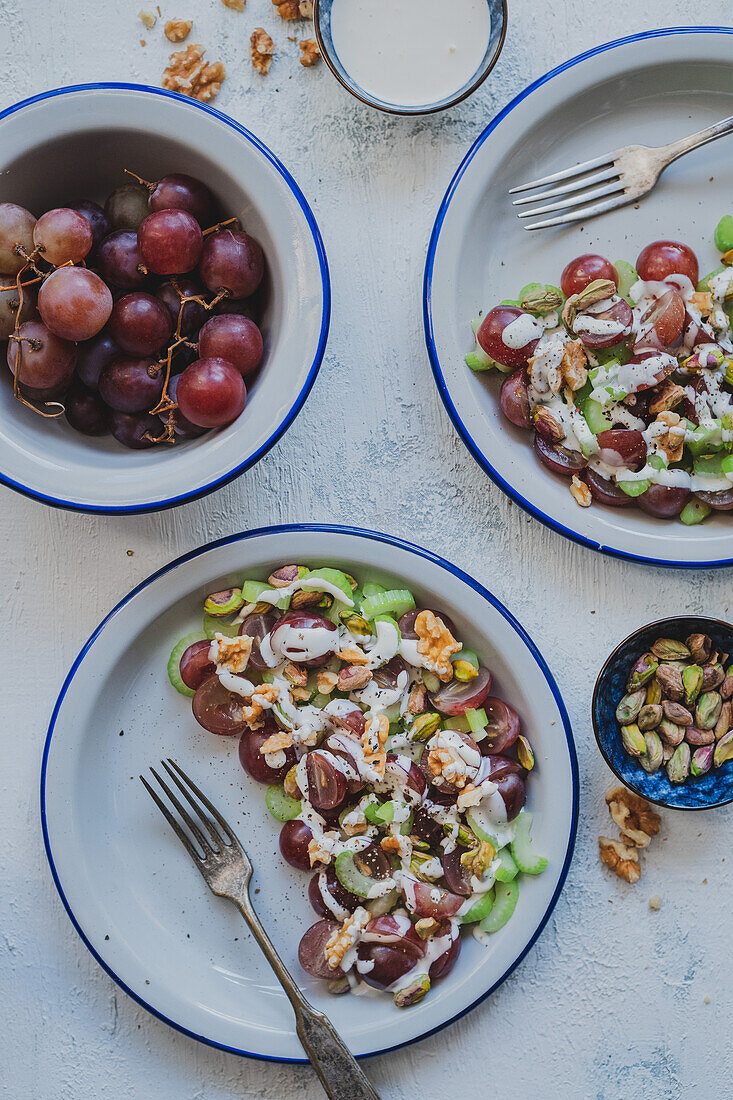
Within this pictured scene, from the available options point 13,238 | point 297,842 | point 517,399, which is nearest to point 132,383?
point 13,238

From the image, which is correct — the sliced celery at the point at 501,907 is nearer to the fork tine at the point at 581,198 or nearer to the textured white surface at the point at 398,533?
the textured white surface at the point at 398,533

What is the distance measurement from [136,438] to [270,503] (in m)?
0.17

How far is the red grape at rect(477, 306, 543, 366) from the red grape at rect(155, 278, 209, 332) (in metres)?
0.30

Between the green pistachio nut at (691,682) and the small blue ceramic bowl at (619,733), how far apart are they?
0.04 m

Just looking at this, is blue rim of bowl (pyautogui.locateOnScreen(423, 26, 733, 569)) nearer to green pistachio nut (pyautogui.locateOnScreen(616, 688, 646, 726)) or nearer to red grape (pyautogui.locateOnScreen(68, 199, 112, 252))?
green pistachio nut (pyautogui.locateOnScreen(616, 688, 646, 726))

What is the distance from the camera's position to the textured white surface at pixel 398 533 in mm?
954

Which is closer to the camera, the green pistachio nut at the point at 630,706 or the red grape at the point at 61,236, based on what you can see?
the red grape at the point at 61,236

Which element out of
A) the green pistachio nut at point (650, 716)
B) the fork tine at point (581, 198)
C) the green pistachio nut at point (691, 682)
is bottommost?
the green pistachio nut at point (650, 716)

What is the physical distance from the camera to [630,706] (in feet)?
3.04

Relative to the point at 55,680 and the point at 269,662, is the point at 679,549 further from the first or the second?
the point at 55,680

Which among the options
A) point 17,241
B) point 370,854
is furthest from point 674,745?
point 17,241

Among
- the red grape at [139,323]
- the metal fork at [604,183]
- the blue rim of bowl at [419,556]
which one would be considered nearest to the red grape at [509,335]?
the metal fork at [604,183]

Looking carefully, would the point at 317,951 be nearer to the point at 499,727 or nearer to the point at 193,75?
the point at 499,727

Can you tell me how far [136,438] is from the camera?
0.85 m
